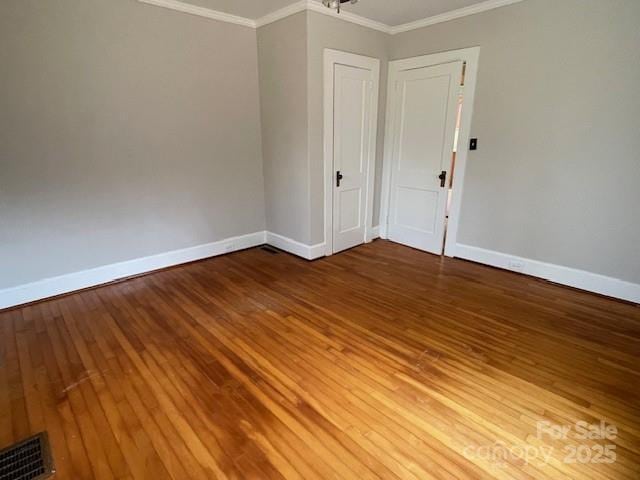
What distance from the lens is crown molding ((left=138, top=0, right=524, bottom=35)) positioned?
3.28 meters

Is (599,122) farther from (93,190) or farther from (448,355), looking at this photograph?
(93,190)

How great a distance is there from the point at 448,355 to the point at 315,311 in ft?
3.62

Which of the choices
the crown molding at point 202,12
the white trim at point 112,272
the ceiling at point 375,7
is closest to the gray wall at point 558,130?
the ceiling at point 375,7

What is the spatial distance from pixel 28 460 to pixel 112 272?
2126 mm

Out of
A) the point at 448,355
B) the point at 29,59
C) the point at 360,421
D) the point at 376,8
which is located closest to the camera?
the point at 360,421

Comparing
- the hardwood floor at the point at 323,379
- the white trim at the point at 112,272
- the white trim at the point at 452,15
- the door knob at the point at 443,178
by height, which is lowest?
the hardwood floor at the point at 323,379

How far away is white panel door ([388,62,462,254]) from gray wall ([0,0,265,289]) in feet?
6.10

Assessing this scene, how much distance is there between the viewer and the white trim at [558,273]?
3.04 meters

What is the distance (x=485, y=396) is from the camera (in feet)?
6.46

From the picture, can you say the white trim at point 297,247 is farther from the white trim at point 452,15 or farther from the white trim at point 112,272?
the white trim at point 452,15

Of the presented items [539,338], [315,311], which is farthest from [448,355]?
[315,311]

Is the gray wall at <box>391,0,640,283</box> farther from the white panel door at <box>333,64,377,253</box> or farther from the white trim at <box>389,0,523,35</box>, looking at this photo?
the white panel door at <box>333,64,377,253</box>

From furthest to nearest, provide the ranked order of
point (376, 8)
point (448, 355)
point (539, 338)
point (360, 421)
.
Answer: point (376, 8) → point (539, 338) → point (448, 355) → point (360, 421)

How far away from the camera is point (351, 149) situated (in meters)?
4.15
